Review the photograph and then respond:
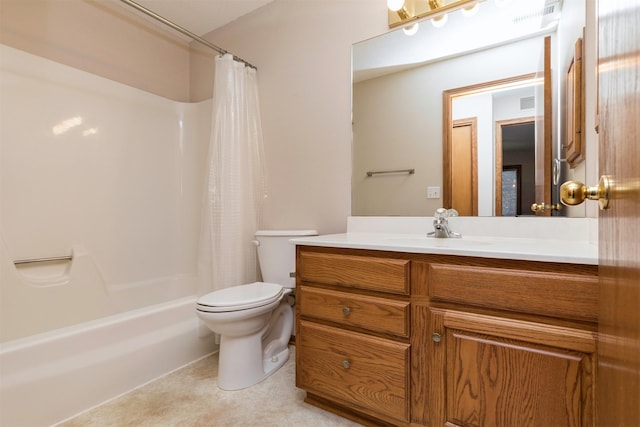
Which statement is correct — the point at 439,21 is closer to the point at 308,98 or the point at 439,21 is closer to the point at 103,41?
the point at 308,98

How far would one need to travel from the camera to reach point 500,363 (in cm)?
95

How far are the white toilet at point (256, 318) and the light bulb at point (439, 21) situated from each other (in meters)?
1.33

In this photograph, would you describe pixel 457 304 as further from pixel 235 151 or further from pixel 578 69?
pixel 235 151

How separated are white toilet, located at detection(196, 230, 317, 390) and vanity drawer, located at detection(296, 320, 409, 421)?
32 cm

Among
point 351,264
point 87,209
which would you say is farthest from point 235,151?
point 351,264

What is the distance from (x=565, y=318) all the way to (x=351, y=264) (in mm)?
693

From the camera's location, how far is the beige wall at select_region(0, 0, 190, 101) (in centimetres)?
182

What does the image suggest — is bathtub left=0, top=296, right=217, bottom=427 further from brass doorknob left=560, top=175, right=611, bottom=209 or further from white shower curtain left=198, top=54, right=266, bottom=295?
brass doorknob left=560, top=175, right=611, bottom=209

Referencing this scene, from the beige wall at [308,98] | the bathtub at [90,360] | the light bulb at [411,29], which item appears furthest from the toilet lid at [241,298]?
the light bulb at [411,29]

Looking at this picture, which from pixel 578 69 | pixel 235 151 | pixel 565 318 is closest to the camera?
pixel 565 318

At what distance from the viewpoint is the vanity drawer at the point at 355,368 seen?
112 centimetres

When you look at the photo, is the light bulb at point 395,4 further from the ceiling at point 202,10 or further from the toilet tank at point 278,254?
the toilet tank at point 278,254

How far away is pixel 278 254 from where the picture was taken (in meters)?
1.90

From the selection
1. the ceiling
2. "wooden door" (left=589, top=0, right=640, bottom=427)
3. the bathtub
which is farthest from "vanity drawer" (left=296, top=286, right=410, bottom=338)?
the ceiling
